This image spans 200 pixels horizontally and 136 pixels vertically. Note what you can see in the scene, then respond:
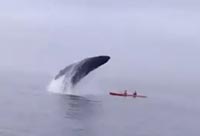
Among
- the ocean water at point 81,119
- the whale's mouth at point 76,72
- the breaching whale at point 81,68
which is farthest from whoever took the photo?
the whale's mouth at point 76,72

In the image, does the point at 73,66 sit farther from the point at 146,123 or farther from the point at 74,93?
the point at 146,123

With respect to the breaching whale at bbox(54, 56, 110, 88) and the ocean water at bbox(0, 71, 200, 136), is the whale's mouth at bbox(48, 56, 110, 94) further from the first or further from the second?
the ocean water at bbox(0, 71, 200, 136)

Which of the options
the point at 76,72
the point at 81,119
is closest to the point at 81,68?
the point at 76,72

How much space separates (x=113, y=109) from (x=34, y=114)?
15.3 metres

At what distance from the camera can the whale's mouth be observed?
76.6 metres

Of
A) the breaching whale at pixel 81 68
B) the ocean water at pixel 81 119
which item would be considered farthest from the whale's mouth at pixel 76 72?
the ocean water at pixel 81 119

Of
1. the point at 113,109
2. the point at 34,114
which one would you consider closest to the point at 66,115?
the point at 34,114

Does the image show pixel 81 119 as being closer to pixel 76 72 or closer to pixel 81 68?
pixel 81 68

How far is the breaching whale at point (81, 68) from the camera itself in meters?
76.5

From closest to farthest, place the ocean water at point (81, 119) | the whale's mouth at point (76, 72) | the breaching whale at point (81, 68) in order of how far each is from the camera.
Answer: the ocean water at point (81, 119) < the breaching whale at point (81, 68) < the whale's mouth at point (76, 72)

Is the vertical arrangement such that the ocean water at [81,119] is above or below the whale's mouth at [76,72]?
below

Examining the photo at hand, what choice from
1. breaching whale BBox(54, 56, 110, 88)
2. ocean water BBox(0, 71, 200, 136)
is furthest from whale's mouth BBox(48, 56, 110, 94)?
ocean water BBox(0, 71, 200, 136)

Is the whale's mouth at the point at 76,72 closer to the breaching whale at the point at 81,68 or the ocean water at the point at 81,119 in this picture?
the breaching whale at the point at 81,68

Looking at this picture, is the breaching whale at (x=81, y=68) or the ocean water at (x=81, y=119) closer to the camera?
the ocean water at (x=81, y=119)
